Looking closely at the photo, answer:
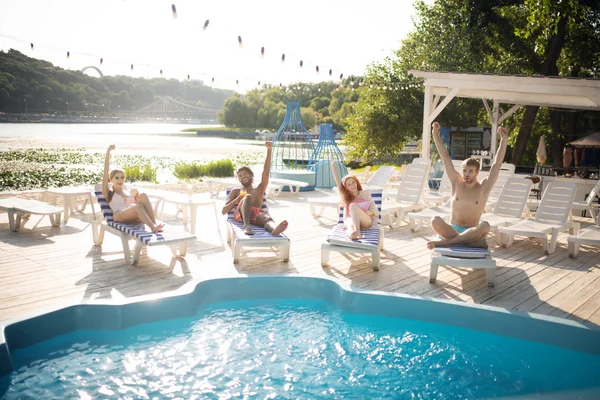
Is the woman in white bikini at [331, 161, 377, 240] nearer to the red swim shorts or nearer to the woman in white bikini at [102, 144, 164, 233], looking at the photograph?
the red swim shorts

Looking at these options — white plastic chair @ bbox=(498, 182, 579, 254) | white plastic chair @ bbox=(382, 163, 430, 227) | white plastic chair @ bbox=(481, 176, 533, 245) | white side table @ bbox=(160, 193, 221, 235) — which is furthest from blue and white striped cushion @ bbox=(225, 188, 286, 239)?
white plastic chair @ bbox=(481, 176, 533, 245)

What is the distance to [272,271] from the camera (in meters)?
5.61

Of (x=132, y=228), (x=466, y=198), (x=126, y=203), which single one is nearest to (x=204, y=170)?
(x=126, y=203)

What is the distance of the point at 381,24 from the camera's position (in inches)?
676

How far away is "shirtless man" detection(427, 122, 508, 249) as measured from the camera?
5.35 meters

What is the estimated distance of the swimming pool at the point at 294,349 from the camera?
360cm

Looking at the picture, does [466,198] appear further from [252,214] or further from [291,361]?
[291,361]

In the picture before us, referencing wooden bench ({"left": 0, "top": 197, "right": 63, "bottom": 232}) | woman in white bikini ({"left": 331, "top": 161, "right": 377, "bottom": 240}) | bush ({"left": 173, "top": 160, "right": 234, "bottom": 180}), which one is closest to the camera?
woman in white bikini ({"left": 331, "top": 161, "right": 377, "bottom": 240})

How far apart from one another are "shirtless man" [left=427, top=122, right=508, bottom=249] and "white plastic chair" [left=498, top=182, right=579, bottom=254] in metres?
1.17

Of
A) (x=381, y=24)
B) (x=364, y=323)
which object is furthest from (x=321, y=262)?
(x=381, y=24)

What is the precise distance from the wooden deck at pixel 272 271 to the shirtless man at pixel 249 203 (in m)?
0.41

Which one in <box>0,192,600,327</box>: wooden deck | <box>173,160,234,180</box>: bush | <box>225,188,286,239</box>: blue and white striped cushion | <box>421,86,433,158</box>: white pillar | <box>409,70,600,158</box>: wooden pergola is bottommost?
<box>0,192,600,327</box>: wooden deck

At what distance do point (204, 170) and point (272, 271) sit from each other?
1136 cm

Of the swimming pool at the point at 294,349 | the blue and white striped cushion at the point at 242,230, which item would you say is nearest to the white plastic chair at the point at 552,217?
the swimming pool at the point at 294,349
